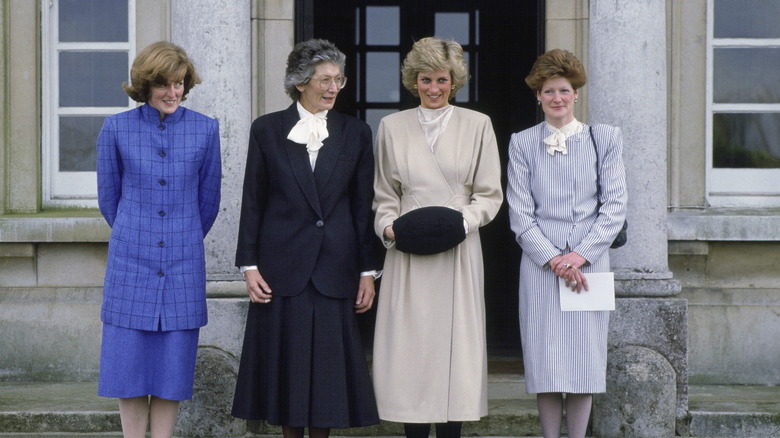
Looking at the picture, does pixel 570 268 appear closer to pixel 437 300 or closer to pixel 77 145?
pixel 437 300

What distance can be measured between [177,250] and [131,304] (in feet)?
0.97

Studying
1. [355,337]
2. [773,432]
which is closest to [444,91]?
[355,337]

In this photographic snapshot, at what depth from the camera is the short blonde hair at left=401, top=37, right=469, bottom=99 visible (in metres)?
4.67

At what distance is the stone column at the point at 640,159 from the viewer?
233 inches

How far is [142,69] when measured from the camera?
449 centimetres

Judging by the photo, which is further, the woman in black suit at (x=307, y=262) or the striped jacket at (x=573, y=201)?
the striped jacket at (x=573, y=201)

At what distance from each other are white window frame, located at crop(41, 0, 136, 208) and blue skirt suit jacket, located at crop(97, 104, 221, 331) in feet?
9.23

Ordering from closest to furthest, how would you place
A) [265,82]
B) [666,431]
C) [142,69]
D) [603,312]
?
[142,69], [603,312], [666,431], [265,82]

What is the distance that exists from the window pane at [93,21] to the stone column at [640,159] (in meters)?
3.21

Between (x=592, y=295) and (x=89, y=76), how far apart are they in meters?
4.12

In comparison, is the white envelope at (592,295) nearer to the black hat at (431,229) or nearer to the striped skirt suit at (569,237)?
the striped skirt suit at (569,237)

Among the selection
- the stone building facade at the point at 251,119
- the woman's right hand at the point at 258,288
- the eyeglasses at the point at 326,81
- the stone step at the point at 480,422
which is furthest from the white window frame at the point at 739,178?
the woman's right hand at the point at 258,288

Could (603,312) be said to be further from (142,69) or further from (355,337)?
(142,69)

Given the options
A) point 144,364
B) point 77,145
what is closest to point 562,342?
point 144,364
